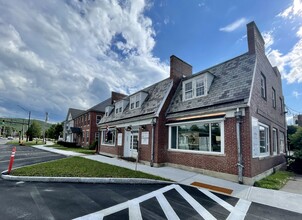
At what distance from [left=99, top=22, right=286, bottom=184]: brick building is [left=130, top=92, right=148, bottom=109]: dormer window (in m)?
0.10

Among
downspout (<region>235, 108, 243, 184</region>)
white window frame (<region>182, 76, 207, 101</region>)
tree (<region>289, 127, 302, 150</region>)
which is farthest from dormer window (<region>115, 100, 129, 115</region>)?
tree (<region>289, 127, 302, 150</region>)

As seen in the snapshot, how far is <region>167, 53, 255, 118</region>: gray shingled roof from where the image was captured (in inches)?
357

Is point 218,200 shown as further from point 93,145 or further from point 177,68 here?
point 93,145

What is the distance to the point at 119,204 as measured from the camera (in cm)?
512

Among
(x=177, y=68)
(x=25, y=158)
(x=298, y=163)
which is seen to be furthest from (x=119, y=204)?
(x=298, y=163)

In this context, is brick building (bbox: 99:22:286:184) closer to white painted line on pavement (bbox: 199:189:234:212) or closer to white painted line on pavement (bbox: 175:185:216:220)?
white painted line on pavement (bbox: 199:189:234:212)

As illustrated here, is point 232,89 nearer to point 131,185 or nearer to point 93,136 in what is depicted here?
point 131,185

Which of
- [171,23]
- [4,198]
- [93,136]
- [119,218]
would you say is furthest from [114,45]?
[93,136]

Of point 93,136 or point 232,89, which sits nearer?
point 232,89

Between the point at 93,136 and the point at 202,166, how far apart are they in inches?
958

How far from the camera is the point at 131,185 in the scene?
738cm

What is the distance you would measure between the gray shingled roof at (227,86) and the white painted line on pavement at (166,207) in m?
6.00

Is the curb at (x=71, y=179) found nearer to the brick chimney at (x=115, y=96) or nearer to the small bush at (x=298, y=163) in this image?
the small bush at (x=298, y=163)

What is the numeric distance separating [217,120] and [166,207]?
5.83 m
